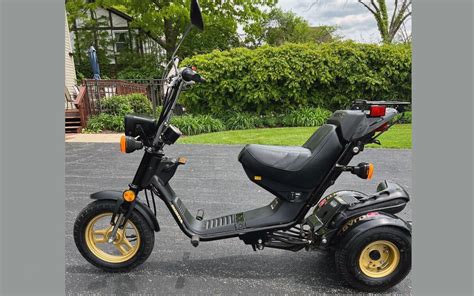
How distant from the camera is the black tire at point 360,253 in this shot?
2279 mm

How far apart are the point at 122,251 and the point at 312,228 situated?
148 cm

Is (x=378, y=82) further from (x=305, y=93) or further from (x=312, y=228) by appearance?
(x=312, y=228)

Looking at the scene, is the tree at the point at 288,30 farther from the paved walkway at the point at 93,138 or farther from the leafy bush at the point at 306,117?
the paved walkway at the point at 93,138

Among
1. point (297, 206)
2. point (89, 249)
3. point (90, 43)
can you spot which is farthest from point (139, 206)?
point (90, 43)

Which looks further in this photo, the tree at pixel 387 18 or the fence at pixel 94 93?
the tree at pixel 387 18

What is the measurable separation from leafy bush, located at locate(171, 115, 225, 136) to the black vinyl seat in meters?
6.95

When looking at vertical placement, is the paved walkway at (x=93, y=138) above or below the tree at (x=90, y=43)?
below

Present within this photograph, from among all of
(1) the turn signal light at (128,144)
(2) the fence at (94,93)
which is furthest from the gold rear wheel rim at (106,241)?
(2) the fence at (94,93)

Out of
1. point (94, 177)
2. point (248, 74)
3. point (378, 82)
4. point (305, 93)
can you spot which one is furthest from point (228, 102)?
point (94, 177)

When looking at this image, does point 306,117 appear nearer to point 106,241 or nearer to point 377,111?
point 377,111

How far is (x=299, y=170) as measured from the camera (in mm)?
2389

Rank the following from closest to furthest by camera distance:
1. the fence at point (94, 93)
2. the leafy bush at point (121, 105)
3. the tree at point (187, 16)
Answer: the fence at point (94, 93)
the leafy bush at point (121, 105)
the tree at point (187, 16)

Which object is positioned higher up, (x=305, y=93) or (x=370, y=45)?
(x=370, y=45)

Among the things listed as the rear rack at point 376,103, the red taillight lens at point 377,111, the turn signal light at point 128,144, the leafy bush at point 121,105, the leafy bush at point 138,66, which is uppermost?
the leafy bush at point 138,66
